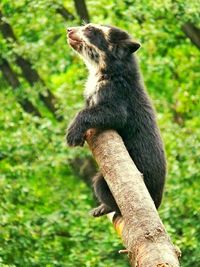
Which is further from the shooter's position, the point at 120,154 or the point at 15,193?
the point at 15,193

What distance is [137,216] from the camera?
4715 mm

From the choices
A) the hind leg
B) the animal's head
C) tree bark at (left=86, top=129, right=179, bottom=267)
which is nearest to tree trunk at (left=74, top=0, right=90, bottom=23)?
the animal's head

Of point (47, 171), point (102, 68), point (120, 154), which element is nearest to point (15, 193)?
point (47, 171)

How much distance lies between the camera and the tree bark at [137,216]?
14.3 feet

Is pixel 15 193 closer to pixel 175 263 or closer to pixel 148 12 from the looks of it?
pixel 148 12

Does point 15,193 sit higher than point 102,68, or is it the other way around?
point 102,68

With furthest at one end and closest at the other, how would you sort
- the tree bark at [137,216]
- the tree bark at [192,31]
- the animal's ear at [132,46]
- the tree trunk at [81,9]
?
the tree bark at [192,31]
the tree trunk at [81,9]
the animal's ear at [132,46]
the tree bark at [137,216]

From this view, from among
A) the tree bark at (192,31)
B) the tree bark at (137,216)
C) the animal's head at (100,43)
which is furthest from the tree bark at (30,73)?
the tree bark at (137,216)

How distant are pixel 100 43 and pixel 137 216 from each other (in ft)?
14.0

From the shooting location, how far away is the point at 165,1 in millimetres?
13703

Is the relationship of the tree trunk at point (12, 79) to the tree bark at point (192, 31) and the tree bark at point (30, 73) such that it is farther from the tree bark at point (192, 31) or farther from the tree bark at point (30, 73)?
the tree bark at point (192, 31)

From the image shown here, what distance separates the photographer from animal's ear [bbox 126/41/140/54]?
832 centimetres

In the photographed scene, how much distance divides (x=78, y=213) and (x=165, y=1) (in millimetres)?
3853

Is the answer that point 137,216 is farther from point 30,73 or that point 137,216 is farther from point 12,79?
point 30,73
